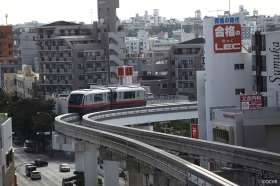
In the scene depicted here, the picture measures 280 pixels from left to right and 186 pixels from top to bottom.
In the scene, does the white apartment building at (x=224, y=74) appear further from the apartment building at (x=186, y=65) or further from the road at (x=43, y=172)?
the apartment building at (x=186, y=65)

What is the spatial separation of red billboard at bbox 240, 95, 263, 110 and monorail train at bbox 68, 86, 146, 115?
59.9 feet

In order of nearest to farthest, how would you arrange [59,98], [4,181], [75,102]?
1. [4,181]
2. [75,102]
3. [59,98]

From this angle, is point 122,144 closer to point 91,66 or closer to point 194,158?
point 194,158

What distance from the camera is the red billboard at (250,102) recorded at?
3164 centimetres

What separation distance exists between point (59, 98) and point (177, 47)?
1774cm

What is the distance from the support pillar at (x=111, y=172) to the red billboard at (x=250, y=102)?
8.74 meters

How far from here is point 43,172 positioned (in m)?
50.2

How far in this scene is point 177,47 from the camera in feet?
256

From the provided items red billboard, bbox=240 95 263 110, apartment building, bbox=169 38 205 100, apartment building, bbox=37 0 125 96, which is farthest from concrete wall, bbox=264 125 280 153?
apartment building, bbox=37 0 125 96

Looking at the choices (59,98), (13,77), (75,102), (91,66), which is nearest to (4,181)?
(75,102)

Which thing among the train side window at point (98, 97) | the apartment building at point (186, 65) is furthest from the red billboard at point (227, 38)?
the apartment building at point (186, 65)

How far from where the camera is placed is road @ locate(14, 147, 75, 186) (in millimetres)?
45972

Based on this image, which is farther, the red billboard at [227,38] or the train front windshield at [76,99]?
the train front windshield at [76,99]

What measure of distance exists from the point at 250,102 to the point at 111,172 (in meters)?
9.68
